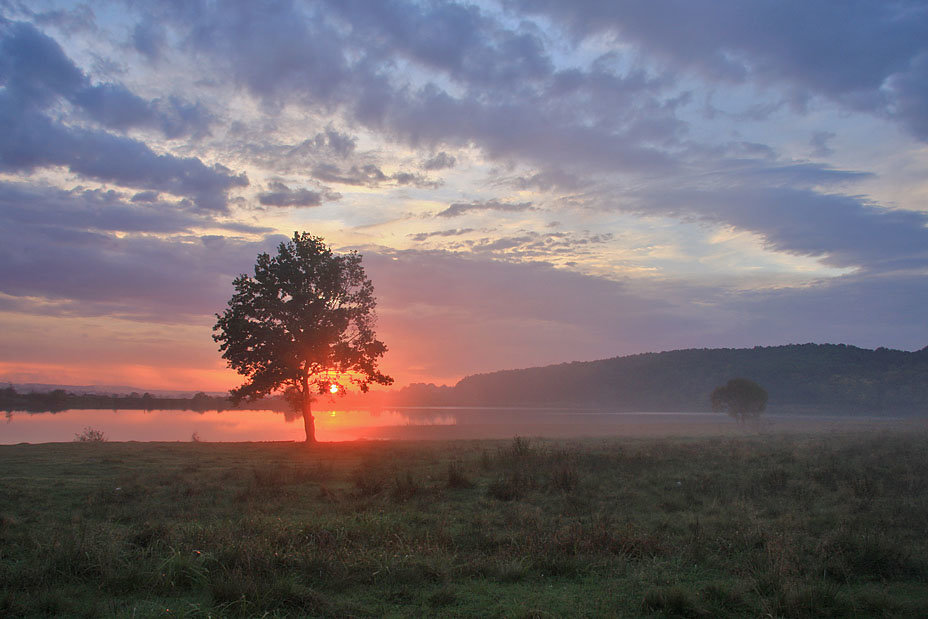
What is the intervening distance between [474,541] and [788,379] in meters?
158

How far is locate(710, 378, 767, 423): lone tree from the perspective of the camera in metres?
73.4

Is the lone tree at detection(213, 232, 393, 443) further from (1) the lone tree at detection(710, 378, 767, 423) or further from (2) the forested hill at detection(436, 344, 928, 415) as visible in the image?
(2) the forested hill at detection(436, 344, 928, 415)

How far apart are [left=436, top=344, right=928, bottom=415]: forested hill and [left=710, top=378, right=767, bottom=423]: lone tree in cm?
5904

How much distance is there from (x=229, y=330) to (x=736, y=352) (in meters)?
175

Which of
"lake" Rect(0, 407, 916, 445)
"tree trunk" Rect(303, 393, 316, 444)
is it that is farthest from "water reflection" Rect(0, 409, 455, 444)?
"tree trunk" Rect(303, 393, 316, 444)

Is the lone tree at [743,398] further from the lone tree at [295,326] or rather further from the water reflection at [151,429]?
the lone tree at [295,326]

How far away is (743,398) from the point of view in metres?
73.4

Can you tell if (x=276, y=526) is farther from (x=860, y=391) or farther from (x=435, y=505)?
(x=860, y=391)

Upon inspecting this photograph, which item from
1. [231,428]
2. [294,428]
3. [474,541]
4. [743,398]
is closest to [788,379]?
[743,398]

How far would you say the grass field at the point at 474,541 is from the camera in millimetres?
6633

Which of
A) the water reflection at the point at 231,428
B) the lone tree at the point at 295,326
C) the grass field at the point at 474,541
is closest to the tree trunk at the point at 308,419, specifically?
the lone tree at the point at 295,326

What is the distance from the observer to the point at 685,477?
55.1 ft

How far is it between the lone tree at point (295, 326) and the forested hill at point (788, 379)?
122706mm

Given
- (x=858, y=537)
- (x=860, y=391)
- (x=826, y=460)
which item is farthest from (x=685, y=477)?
(x=860, y=391)
